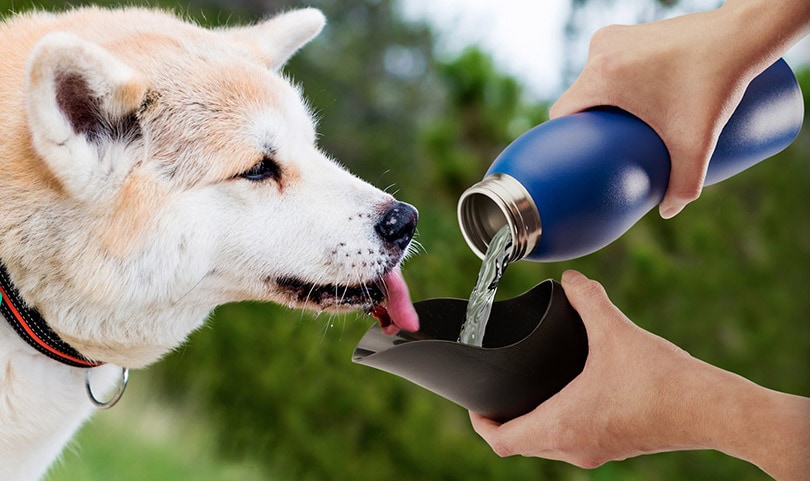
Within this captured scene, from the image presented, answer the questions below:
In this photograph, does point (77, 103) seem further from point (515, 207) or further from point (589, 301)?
point (589, 301)

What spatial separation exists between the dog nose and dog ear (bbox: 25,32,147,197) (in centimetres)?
48

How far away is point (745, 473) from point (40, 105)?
3.35 meters

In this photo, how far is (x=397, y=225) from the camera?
5.31ft

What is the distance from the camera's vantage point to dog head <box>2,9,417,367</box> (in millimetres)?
1505

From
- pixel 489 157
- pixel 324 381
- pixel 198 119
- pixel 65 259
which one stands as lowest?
pixel 324 381

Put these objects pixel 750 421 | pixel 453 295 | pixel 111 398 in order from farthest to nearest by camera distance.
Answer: pixel 453 295
pixel 111 398
pixel 750 421

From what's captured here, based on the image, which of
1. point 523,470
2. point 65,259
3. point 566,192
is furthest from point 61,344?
point 523,470

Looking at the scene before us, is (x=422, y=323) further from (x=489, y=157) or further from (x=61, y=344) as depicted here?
(x=489, y=157)

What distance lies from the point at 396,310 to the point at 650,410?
0.53 m

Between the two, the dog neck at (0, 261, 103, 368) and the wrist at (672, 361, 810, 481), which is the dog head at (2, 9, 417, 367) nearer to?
the dog neck at (0, 261, 103, 368)

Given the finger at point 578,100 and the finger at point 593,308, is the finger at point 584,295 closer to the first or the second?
the finger at point 593,308

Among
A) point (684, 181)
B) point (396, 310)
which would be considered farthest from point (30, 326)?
point (684, 181)

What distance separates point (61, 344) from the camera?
5.33ft

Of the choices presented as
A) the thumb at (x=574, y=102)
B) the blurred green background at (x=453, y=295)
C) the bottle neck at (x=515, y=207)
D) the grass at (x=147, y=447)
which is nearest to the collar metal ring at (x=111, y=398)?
the bottle neck at (x=515, y=207)
